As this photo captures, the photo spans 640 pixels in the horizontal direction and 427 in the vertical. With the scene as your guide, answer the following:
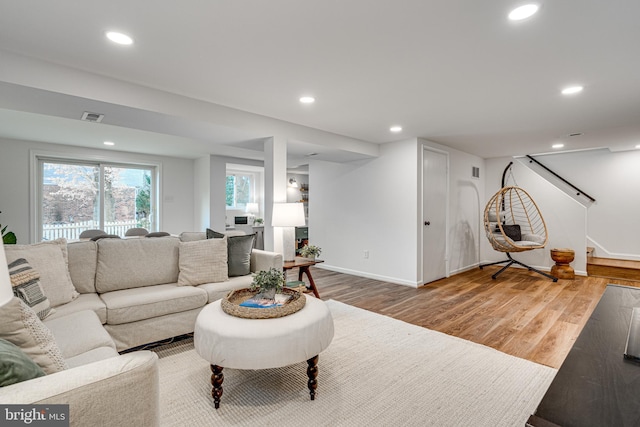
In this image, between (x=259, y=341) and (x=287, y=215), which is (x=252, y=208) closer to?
(x=287, y=215)

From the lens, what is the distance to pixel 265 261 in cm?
329

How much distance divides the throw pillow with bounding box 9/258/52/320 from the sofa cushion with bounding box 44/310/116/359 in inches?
4.4

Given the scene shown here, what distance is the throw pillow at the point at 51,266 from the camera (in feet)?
7.15

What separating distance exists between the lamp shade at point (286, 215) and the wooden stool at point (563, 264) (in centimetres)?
471

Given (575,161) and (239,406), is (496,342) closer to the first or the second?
(239,406)

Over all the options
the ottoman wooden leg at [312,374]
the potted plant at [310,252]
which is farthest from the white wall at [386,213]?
the ottoman wooden leg at [312,374]

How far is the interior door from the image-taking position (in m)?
4.75

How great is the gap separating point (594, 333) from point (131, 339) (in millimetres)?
2866

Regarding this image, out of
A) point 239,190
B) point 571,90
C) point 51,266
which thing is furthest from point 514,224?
point 51,266

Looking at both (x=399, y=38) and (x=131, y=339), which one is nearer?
(x=399, y=38)

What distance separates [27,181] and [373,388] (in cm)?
664

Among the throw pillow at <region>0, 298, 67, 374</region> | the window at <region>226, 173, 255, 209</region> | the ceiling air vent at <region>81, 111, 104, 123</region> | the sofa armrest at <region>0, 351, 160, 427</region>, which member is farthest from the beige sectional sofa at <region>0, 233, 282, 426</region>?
the window at <region>226, 173, 255, 209</region>

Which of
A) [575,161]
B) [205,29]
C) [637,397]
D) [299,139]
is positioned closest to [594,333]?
[637,397]

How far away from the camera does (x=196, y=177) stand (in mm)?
7215
